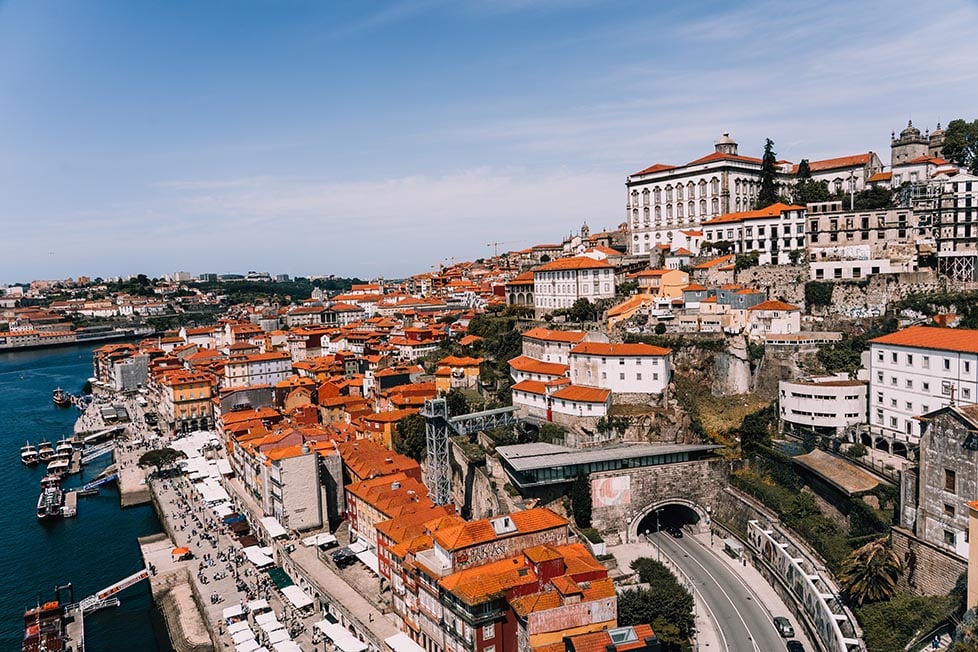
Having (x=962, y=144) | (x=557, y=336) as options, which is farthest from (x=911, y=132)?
(x=557, y=336)

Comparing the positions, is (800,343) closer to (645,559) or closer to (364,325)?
(645,559)

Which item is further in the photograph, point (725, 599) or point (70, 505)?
point (70, 505)

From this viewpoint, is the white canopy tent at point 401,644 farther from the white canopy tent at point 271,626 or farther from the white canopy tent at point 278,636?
the white canopy tent at point 271,626

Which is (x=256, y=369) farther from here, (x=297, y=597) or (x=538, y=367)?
(x=297, y=597)

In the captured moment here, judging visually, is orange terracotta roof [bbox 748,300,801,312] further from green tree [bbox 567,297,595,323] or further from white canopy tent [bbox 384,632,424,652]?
white canopy tent [bbox 384,632,424,652]

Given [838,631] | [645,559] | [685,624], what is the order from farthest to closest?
1. [645,559]
2. [685,624]
3. [838,631]

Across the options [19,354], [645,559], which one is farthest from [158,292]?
[645,559]
